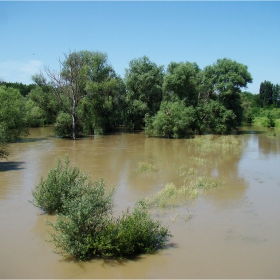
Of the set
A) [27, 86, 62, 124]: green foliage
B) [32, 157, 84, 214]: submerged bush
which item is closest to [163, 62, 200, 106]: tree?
[27, 86, 62, 124]: green foliage

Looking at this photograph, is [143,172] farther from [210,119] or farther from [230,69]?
[230,69]

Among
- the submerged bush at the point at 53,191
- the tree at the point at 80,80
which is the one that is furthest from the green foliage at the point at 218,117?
the submerged bush at the point at 53,191

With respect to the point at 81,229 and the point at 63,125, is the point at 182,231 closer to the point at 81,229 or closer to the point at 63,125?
the point at 81,229

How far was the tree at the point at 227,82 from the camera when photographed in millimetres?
41656

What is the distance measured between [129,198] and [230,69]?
Result: 35.4 meters

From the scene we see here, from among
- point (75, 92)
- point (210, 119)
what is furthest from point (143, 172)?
point (210, 119)

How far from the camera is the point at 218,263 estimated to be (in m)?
7.10

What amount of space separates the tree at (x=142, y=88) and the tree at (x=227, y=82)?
7677 mm

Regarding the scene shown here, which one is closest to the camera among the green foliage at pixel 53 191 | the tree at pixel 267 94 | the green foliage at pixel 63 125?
the green foliage at pixel 53 191

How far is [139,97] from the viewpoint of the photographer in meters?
46.2

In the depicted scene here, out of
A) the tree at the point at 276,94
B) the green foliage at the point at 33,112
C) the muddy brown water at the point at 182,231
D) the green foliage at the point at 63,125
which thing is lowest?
the muddy brown water at the point at 182,231

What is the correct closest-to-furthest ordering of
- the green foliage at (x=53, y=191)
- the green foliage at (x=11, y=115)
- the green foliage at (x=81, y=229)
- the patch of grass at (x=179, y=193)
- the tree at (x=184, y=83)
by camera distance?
the green foliage at (x=81, y=229) → the green foliage at (x=53, y=191) → the patch of grass at (x=179, y=193) → the green foliage at (x=11, y=115) → the tree at (x=184, y=83)

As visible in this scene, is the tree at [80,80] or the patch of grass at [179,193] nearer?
the patch of grass at [179,193]

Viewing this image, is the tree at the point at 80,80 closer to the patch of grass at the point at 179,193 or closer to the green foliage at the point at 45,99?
the green foliage at the point at 45,99
